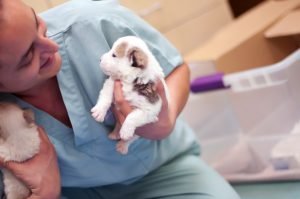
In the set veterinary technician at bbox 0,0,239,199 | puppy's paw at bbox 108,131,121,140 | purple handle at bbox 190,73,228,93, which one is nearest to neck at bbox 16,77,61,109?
veterinary technician at bbox 0,0,239,199

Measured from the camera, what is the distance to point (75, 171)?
2.78 feet

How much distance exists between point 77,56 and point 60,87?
0.22 feet

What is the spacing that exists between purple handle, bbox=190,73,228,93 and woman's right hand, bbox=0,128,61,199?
58cm

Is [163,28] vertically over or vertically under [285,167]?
over

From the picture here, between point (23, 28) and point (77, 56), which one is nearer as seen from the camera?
point (23, 28)

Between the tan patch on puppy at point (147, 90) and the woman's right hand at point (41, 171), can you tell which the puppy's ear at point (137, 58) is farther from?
the woman's right hand at point (41, 171)

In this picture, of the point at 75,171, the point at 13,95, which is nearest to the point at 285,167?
the point at 75,171

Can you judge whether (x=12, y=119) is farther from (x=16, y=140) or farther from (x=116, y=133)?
(x=116, y=133)

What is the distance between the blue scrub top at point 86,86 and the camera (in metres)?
0.82

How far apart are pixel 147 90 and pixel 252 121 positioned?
0.68 metres

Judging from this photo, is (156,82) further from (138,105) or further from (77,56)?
(77,56)

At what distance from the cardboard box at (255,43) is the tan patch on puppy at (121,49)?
0.65 m

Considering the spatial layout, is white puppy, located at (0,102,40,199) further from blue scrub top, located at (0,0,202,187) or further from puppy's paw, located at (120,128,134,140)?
puppy's paw, located at (120,128,134,140)

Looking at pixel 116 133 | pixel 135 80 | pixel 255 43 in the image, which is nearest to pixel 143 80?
pixel 135 80
